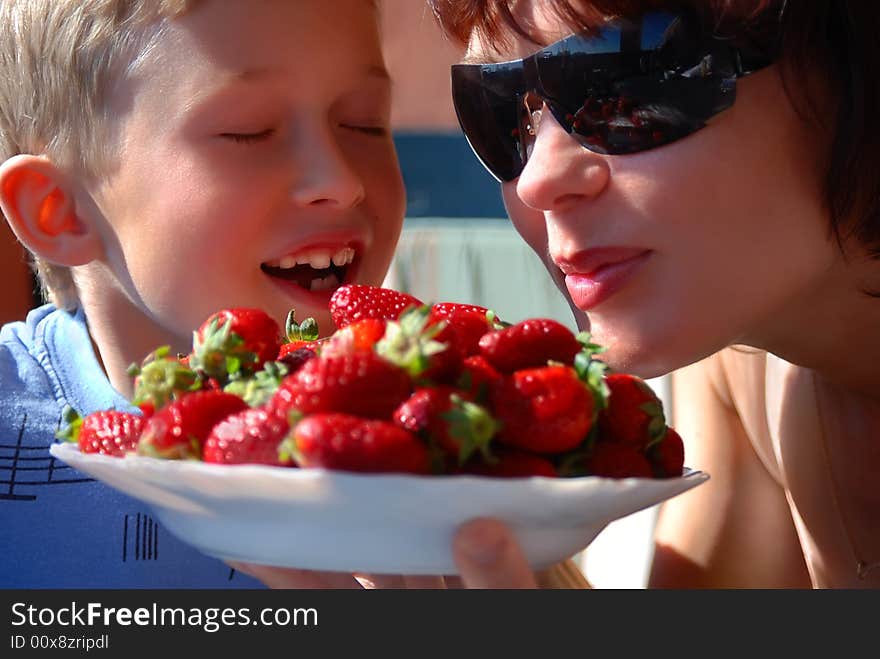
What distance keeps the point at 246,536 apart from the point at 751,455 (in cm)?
115

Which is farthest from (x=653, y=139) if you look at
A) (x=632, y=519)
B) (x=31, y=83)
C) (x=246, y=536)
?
(x=632, y=519)

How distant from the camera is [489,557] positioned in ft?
2.79

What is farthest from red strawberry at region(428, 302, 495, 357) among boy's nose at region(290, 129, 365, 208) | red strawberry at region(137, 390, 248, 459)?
boy's nose at region(290, 129, 365, 208)

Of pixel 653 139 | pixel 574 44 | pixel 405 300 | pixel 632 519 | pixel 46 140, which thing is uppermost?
pixel 46 140

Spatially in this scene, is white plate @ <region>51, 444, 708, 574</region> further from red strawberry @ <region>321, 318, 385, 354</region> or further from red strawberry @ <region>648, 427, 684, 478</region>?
red strawberry @ <region>321, 318, 385, 354</region>

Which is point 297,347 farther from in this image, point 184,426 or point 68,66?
point 68,66

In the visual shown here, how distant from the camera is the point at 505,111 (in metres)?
1.38

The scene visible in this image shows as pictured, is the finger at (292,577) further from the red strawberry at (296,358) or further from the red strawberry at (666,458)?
the red strawberry at (666,458)

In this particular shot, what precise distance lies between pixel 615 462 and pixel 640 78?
1.57 ft

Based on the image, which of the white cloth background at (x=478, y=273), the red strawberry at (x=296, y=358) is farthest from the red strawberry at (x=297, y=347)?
the white cloth background at (x=478, y=273)

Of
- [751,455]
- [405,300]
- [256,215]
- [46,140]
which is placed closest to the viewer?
[405,300]

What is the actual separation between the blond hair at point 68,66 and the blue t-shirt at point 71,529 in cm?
40

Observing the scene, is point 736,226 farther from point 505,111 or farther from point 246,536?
point 246,536

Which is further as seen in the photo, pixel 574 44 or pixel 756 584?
pixel 756 584
